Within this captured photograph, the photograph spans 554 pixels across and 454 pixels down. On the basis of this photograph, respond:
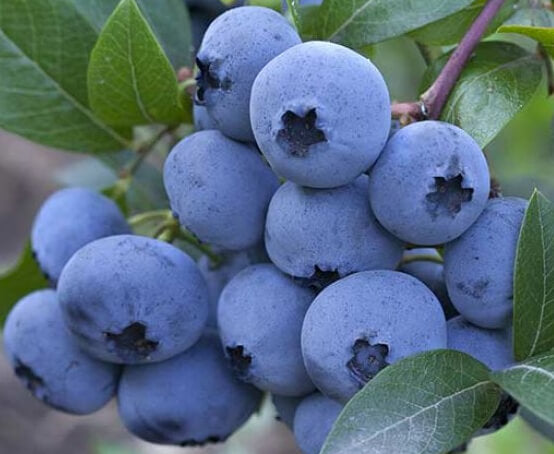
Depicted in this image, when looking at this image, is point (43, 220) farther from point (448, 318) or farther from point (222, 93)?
point (448, 318)

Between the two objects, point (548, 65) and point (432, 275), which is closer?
point (432, 275)

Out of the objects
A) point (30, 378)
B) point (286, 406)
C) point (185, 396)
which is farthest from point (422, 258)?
point (30, 378)

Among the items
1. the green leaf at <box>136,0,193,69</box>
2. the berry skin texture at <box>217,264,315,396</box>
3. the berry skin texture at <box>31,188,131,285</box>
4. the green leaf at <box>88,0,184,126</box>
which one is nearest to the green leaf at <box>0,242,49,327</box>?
the berry skin texture at <box>31,188,131,285</box>

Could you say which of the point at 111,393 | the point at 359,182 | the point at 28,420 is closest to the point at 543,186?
the point at 359,182

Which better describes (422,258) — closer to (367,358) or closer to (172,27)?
(367,358)

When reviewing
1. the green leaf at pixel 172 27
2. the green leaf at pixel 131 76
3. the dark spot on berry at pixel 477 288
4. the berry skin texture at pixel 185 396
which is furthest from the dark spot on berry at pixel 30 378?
the dark spot on berry at pixel 477 288

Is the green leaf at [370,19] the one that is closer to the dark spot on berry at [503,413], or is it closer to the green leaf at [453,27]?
the green leaf at [453,27]

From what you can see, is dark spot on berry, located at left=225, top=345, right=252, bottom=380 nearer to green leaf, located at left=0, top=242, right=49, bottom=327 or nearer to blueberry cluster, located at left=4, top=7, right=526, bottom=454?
blueberry cluster, located at left=4, top=7, right=526, bottom=454
